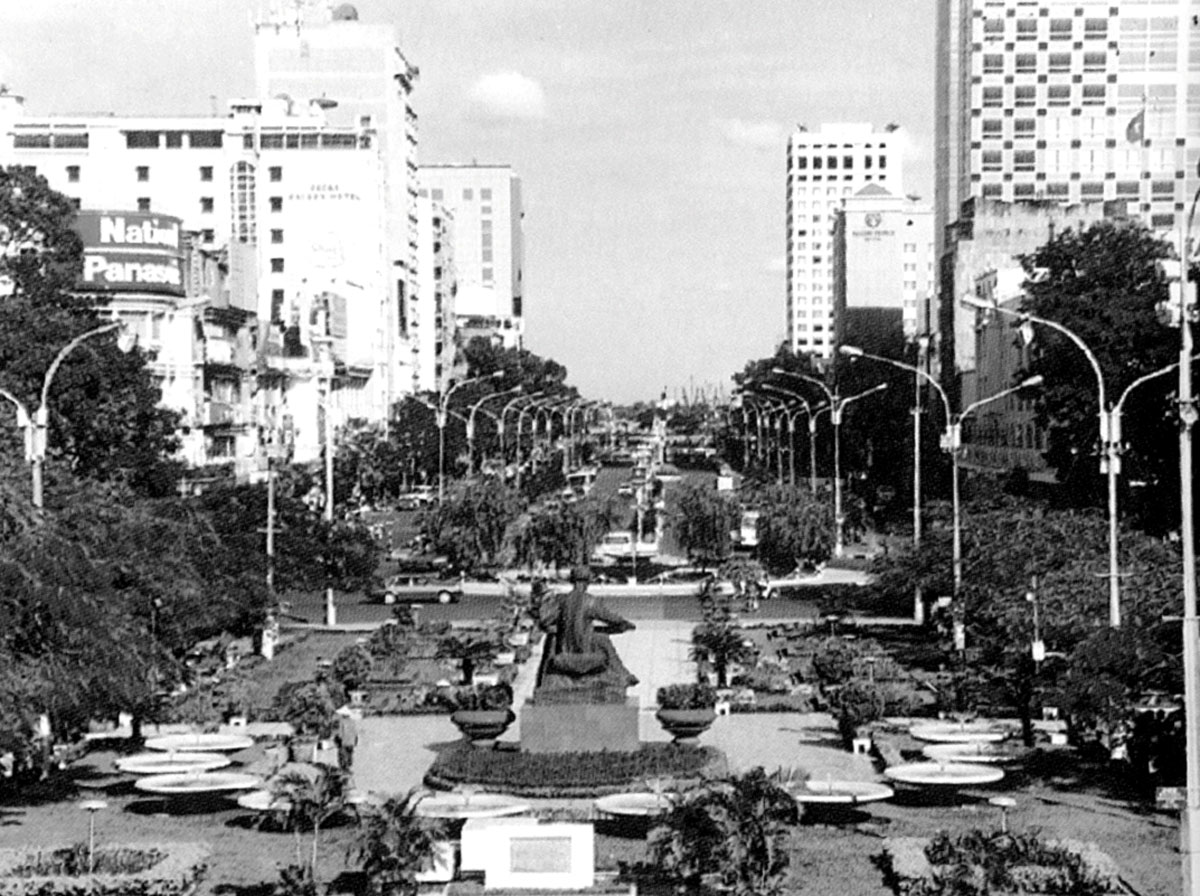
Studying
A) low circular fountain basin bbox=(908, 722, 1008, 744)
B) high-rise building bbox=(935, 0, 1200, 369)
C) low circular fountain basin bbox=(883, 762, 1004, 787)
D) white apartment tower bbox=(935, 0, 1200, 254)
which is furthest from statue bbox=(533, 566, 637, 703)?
white apartment tower bbox=(935, 0, 1200, 254)

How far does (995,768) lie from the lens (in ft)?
115

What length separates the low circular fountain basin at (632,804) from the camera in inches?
1222

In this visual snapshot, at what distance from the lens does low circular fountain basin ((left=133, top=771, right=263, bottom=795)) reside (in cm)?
3350

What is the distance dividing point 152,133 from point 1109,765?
107967 millimetres

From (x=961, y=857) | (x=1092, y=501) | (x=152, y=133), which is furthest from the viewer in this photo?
(x=152, y=133)

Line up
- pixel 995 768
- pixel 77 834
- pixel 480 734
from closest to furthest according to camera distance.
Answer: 1. pixel 77 834
2. pixel 995 768
3. pixel 480 734

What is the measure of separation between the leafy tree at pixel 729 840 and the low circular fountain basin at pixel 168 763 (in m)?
10.7

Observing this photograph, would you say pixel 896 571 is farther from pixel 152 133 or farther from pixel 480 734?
pixel 152 133

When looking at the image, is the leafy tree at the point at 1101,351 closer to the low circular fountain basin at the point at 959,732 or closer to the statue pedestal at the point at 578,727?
the low circular fountain basin at the point at 959,732

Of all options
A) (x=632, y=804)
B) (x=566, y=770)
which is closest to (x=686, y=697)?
(x=566, y=770)

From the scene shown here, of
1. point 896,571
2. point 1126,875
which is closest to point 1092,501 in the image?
point 896,571

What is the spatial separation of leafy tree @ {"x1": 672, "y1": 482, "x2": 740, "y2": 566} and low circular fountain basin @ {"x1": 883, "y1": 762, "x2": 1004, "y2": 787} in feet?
147

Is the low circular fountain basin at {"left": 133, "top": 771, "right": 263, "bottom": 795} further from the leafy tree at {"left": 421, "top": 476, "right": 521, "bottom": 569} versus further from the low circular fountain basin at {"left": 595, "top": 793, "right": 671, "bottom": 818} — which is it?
the leafy tree at {"left": 421, "top": 476, "right": 521, "bottom": 569}

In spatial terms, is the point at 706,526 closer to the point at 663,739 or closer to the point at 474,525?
the point at 474,525
